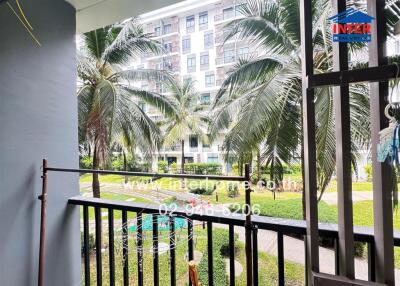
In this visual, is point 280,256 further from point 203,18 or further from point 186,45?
point 186,45

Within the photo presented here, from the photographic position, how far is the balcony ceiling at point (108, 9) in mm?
1380

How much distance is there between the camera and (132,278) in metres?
3.43

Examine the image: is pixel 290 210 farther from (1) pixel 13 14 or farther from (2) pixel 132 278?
(1) pixel 13 14

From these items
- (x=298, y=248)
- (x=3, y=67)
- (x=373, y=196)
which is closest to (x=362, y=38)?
(x=373, y=196)

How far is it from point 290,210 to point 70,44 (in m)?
4.75

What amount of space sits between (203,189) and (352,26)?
0.79m

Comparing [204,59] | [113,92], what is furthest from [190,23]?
[113,92]

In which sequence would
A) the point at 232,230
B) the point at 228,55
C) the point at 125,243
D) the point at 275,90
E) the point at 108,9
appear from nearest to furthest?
1. the point at 232,230
2. the point at 125,243
3. the point at 108,9
4. the point at 275,90
5. the point at 228,55

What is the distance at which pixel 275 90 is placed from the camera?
132 inches

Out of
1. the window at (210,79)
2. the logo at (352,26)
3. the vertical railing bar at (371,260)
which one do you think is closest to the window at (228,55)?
the window at (210,79)

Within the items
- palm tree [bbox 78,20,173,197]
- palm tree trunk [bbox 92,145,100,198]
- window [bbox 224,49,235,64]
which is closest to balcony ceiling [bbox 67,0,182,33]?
palm tree [bbox 78,20,173,197]

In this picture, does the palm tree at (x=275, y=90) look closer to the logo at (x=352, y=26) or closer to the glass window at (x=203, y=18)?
the logo at (x=352, y=26)

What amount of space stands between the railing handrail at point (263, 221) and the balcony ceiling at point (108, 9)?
104 centimetres

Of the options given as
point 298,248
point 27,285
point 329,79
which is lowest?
point 298,248
